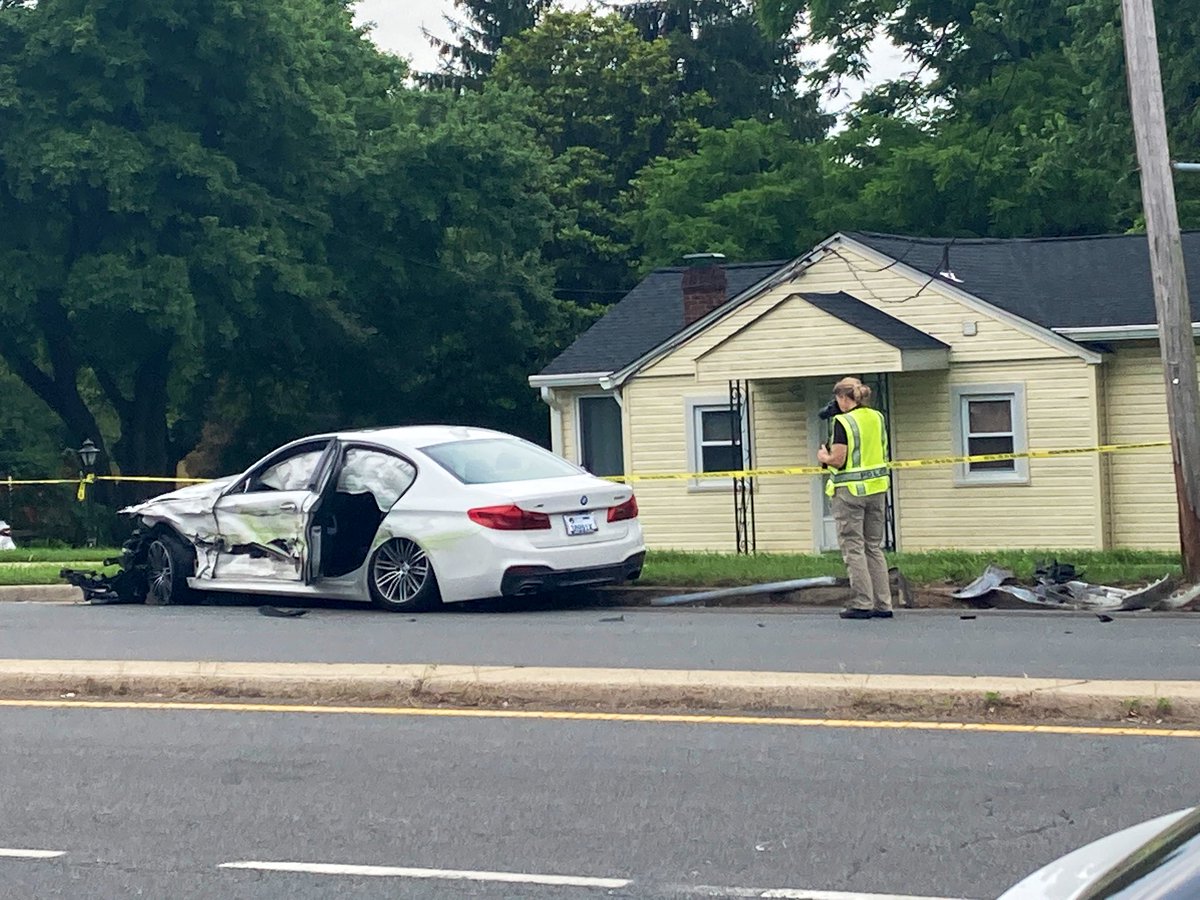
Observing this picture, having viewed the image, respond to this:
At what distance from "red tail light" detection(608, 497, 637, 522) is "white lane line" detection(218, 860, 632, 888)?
303 inches

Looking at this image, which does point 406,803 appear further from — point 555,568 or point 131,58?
point 131,58

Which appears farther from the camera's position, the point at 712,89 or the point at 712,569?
the point at 712,89

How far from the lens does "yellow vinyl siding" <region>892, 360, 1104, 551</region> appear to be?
22297 millimetres

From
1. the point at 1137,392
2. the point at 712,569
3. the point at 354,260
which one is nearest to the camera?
the point at 712,569

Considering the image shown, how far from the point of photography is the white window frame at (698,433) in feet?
80.2

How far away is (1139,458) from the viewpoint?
74.1 ft

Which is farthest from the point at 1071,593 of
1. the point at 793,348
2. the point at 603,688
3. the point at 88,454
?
the point at 88,454

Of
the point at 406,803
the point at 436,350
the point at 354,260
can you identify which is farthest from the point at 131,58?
the point at 406,803

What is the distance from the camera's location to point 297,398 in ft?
137

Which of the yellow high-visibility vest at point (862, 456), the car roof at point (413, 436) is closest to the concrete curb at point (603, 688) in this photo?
the yellow high-visibility vest at point (862, 456)

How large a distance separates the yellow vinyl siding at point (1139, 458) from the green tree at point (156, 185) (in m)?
16.9

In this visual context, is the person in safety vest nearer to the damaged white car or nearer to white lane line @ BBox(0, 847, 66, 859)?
the damaged white car

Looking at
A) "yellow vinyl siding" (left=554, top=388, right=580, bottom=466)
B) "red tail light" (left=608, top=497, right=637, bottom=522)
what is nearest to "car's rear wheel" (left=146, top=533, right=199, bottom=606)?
"red tail light" (left=608, top=497, right=637, bottom=522)

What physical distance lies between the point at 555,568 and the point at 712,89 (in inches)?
1868
